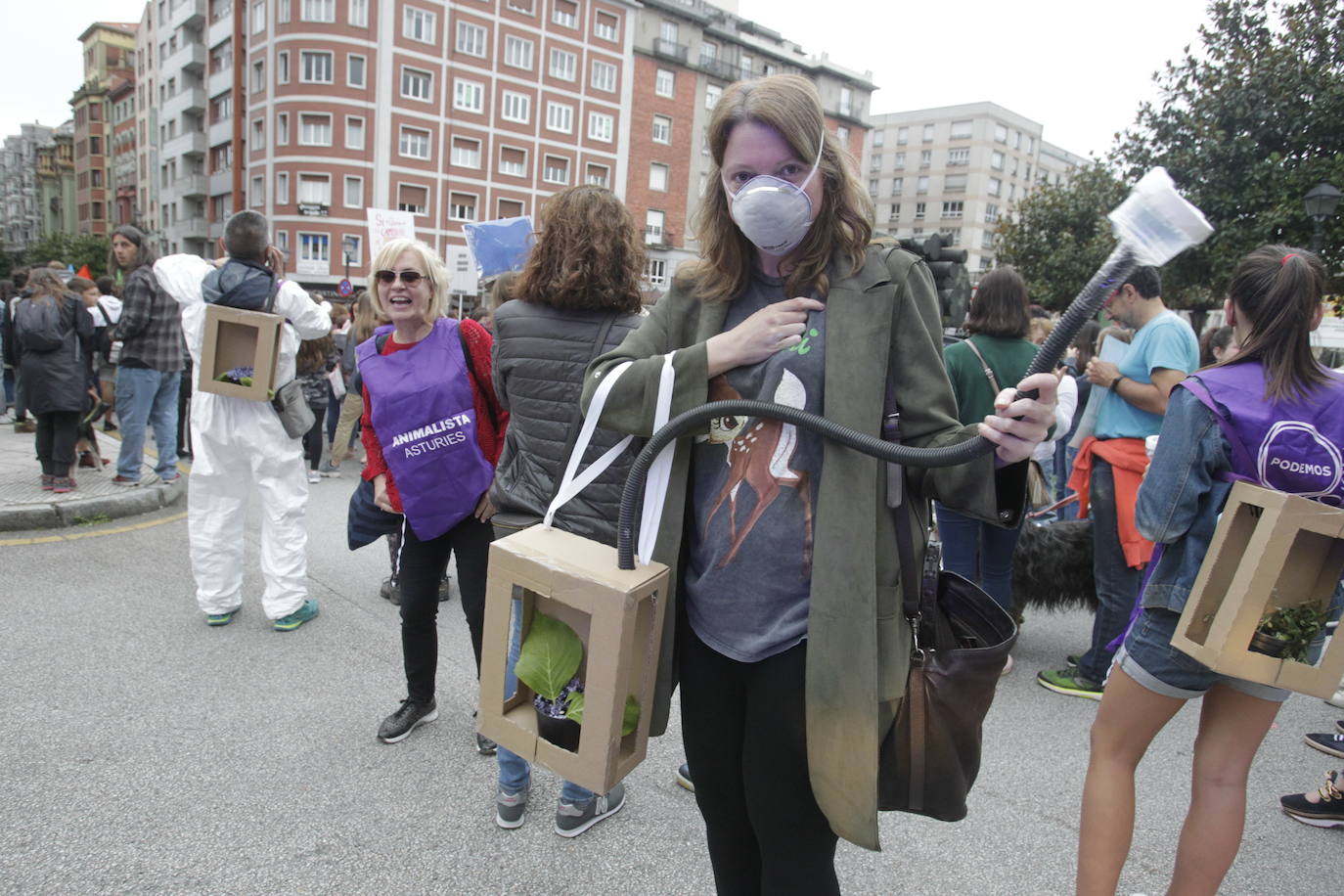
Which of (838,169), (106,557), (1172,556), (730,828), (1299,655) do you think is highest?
(838,169)

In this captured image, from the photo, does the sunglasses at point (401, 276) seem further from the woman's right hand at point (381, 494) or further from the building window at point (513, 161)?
the building window at point (513, 161)

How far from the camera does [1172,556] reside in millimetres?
2100

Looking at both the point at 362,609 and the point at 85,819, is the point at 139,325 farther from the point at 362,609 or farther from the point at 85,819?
the point at 85,819

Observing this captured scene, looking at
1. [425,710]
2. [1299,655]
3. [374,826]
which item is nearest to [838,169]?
[1299,655]

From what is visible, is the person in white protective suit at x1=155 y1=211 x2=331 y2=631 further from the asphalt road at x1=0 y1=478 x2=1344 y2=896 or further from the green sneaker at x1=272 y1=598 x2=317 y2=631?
the asphalt road at x1=0 y1=478 x2=1344 y2=896

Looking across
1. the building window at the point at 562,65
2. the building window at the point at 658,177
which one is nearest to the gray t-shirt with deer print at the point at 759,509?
the building window at the point at 562,65

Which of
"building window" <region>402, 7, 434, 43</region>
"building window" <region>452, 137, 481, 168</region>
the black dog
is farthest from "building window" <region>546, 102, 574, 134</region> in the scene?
the black dog

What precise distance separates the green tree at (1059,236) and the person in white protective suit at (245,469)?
22319 millimetres

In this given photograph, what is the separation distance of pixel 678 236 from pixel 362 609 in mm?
44795

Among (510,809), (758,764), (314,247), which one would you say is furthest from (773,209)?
(314,247)

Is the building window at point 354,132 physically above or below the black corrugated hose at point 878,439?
above

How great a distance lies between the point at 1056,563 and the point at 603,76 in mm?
46067

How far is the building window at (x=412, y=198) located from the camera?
39188mm

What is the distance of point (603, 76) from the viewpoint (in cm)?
4444
